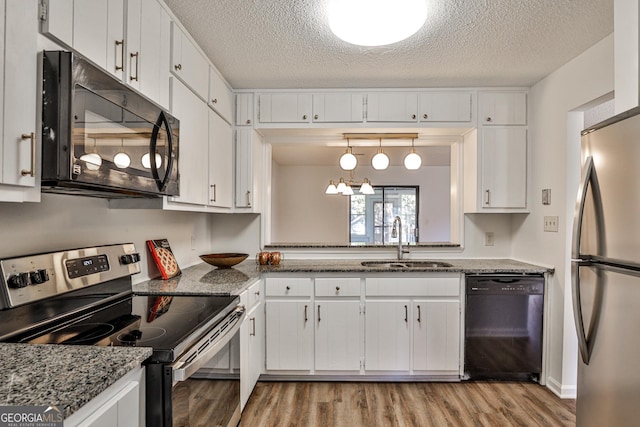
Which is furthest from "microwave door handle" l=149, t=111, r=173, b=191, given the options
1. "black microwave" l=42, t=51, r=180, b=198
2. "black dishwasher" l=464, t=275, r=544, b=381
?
"black dishwasher" l=464, t=275, r=544, b=381

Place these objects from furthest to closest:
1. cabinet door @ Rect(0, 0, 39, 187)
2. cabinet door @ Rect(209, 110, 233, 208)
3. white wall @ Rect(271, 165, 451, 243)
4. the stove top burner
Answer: white wall @ Rect(271, 165, 451, 243), cabinet door @ Rect(209, 110, 233, 208), the stove top burner, cabinet door @ Rect(0, 0, 39, 187)

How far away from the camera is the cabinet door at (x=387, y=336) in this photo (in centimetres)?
273

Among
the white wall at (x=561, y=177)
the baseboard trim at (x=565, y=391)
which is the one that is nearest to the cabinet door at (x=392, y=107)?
the white wall at (x=561, y=177)

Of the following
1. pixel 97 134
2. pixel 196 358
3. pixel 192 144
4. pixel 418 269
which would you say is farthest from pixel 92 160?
pixel 418 269

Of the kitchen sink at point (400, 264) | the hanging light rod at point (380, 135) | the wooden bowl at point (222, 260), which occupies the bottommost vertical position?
the kitchen sink at point (400, 264)

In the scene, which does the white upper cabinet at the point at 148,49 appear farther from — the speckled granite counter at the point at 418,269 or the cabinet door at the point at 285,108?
the speckled granite counter at the point at 418,269

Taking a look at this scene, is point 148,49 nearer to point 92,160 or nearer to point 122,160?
point 122,160

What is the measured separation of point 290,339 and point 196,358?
1533 millimetres

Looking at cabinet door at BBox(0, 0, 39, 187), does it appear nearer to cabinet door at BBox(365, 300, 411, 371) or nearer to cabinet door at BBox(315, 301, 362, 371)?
cabinet door at BBox(315, 301, 362, 371)

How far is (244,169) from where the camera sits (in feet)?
10.2

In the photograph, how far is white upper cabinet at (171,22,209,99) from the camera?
1.97 m

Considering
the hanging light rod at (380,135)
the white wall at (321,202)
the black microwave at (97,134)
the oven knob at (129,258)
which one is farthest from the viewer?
the white wall at (321,202)

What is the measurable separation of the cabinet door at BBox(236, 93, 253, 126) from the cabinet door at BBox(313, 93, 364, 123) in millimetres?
534

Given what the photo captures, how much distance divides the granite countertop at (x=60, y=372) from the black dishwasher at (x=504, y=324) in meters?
2.36
